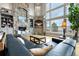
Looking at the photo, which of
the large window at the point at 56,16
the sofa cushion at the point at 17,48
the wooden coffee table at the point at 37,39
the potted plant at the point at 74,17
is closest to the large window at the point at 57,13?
the large window at the point at 56,16

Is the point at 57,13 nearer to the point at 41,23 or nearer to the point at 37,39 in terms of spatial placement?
the point at 41,23

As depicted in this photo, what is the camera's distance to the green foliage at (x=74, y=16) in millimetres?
2314

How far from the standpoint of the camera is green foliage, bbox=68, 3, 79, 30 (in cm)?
231

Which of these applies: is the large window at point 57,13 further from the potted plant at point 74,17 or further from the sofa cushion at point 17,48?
the sofa cushion at point 17,48

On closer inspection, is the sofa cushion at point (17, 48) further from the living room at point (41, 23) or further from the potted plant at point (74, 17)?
the potted plant at point (74, 17)

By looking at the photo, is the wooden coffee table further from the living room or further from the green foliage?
the green foliage

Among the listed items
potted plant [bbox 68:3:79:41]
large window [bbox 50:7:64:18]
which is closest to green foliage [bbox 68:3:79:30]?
potted plant [bbox 68:3:79:41]

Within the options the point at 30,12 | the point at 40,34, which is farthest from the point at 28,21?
the point at 40,34

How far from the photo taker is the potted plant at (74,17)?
2314 millimetres

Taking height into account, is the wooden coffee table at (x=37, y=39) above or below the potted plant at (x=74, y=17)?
below

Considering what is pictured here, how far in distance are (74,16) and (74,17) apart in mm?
19

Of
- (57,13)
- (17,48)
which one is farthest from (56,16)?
(17,48)

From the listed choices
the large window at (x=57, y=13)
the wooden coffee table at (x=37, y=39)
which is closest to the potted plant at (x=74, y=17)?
the large window at (x=57, y=13)

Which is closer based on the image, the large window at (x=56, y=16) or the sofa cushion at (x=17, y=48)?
the sofa cushion at (x=17, y=48)
